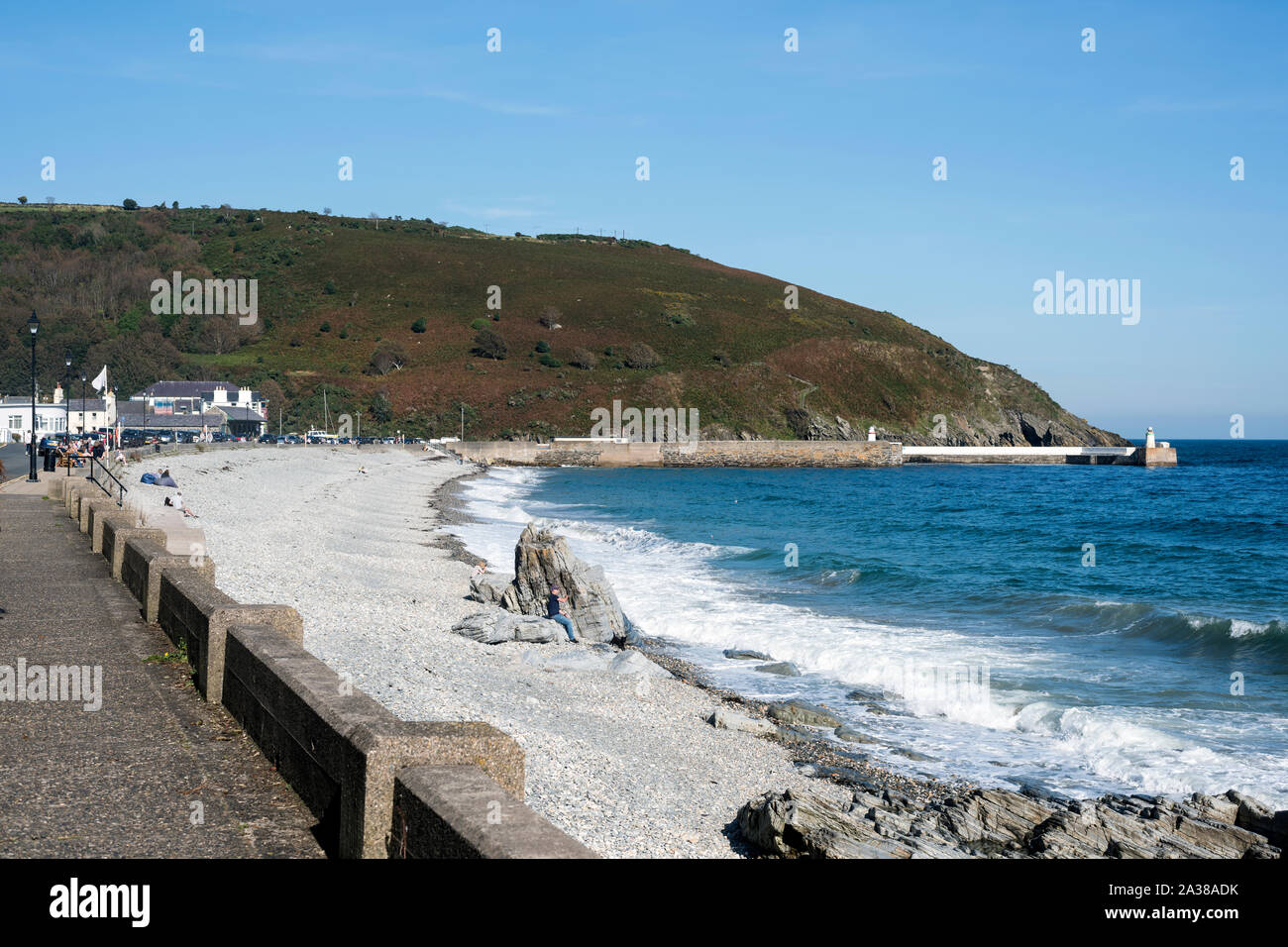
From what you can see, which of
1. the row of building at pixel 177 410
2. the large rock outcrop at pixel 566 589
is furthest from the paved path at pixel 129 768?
the row of building at pixel 177 410

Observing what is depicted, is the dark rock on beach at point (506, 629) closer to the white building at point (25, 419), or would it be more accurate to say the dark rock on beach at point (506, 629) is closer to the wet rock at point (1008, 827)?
the wet rock at point (1008, 827)

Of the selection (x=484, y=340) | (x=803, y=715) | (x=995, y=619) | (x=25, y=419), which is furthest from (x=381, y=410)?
(x=803, y=715)

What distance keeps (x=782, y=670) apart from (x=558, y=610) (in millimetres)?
3824

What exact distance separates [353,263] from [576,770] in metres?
135

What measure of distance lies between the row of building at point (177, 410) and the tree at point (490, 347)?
23561mm

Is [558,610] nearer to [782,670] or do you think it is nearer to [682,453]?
[782,670]

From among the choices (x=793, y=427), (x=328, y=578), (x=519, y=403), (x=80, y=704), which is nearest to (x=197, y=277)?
(x=519, y=403)

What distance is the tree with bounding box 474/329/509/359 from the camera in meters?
113

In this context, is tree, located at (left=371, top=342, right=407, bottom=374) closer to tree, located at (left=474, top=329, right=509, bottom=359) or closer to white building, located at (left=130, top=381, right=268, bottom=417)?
tree, located at (left=474, top=329, right=509, bottom=359)

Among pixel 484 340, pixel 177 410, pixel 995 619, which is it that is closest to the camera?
pixel 995 619

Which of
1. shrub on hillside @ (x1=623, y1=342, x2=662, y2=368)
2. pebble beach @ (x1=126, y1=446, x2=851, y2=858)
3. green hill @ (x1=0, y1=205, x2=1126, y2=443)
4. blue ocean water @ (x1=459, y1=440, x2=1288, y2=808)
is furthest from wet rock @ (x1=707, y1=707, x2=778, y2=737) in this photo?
shrub on hillside @ (x1=623, y1=342, x2=662, y2=368)

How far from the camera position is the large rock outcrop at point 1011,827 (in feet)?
26.9

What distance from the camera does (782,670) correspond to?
16.6 metres
